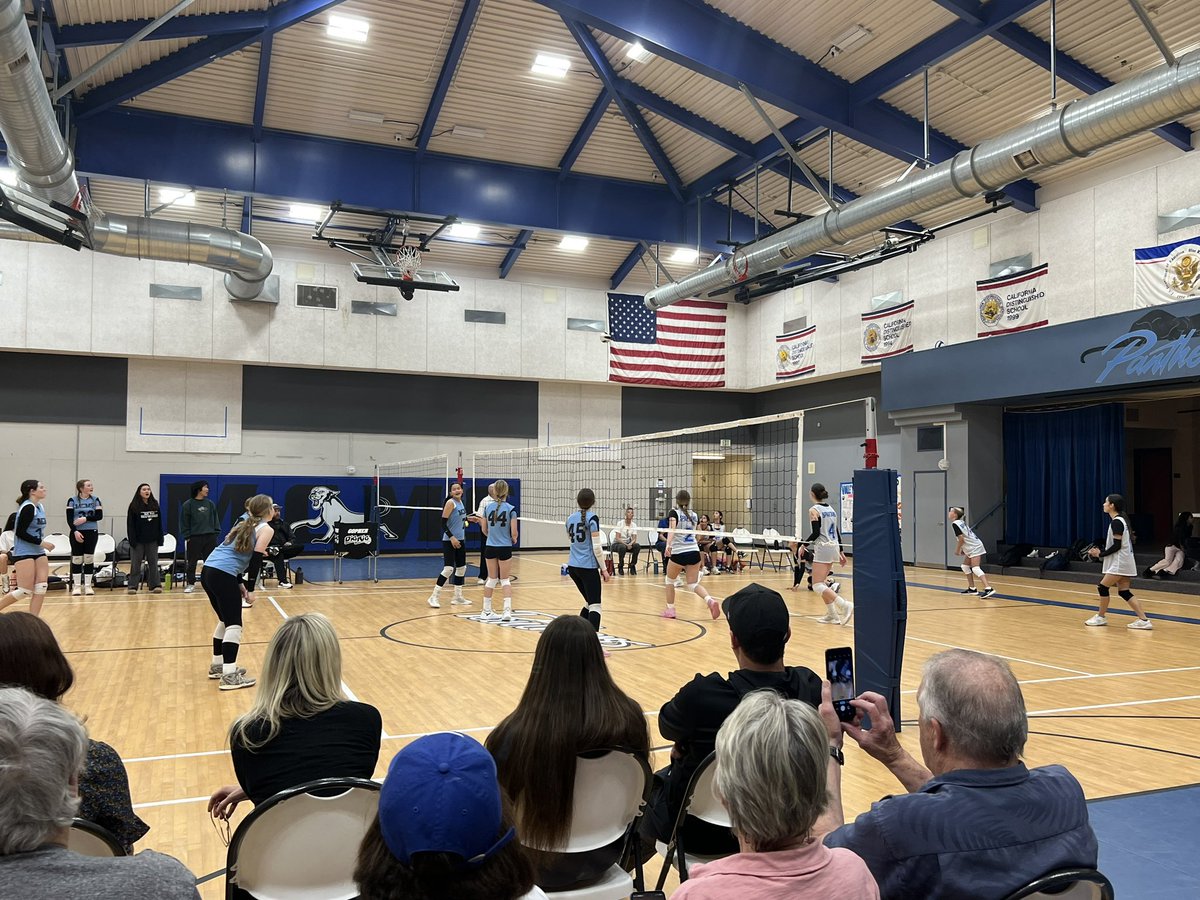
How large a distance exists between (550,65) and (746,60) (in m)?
4.23

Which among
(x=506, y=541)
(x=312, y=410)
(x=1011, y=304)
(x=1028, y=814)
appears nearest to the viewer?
(x=1028, y=814)

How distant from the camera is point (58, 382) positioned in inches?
811

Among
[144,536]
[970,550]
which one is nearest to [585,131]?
[970,550]

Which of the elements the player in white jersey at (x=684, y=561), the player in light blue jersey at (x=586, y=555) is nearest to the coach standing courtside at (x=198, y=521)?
the player in light blue jersey at (x=586, y=555)

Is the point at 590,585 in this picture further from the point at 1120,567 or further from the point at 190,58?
the point at 190,58

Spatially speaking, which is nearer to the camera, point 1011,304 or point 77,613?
point 77,613

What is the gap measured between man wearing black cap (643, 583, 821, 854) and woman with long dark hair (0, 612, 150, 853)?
170cm

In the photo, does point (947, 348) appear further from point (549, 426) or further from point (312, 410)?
point (312, 410)

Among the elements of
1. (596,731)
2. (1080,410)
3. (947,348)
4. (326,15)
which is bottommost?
(596,731)

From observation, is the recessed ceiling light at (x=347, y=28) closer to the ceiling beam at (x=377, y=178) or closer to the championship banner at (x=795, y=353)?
the ceiling beam at (x=377, y=178)

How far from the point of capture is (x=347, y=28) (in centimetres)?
1406

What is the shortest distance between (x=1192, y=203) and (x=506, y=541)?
13081 mm

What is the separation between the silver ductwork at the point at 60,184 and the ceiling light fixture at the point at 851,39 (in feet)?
35.4

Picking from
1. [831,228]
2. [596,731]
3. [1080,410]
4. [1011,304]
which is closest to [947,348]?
[1011,304]
